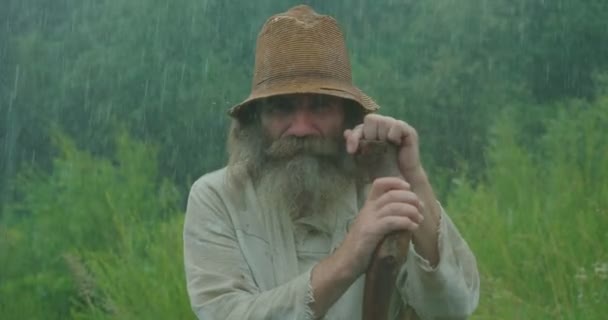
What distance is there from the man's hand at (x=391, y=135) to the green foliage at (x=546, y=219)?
8.25ft

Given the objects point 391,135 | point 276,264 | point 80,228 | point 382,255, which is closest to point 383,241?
point 382,255

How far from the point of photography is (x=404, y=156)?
2633 mm

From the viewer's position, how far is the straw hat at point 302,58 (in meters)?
2.88

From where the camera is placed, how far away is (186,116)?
7.09m

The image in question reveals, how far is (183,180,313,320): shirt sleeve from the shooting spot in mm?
2625

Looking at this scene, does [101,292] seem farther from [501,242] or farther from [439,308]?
[439,308]

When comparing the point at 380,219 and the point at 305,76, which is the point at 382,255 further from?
the point at 305,76

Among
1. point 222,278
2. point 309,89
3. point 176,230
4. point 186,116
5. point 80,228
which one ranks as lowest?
point 80,228

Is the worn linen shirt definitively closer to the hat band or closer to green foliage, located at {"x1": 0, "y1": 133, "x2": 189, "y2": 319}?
the hat band

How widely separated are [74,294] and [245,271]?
415 cm

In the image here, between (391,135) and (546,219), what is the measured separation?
10.1 ft

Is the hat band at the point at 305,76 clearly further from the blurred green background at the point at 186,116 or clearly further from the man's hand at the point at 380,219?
the blurred green background at the point at 186,116

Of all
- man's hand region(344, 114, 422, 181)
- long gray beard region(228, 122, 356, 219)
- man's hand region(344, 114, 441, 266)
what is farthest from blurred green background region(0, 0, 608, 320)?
man's hand region(344, 114, 422, 181)

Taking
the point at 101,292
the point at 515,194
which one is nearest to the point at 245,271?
the point at 515,194
